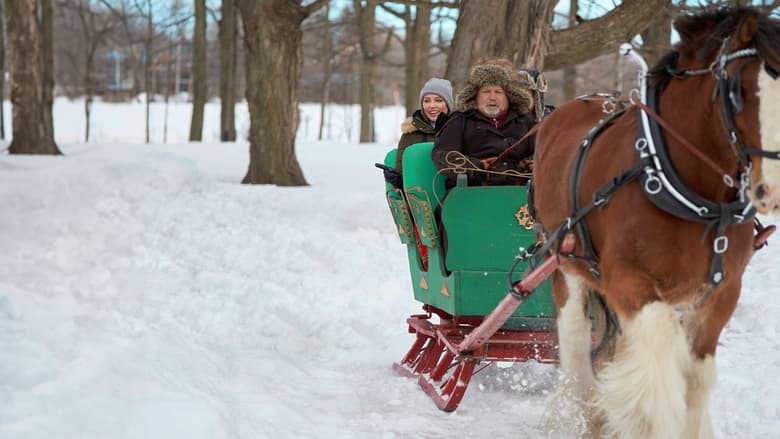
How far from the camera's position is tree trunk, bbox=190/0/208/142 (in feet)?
79.8

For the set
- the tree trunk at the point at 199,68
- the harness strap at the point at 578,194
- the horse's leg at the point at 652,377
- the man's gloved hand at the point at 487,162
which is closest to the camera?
the horse's leg at the point at 652,377

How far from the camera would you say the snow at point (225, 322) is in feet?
14.0

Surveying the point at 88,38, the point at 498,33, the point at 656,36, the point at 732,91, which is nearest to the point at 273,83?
the point at 498,33

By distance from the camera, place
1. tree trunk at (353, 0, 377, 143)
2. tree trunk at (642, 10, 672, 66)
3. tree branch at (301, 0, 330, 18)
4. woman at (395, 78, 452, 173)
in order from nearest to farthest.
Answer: woman at (395, 78, 452, 173) < tree branch at (301, 0, 330, 18) < tree trunk at (642, 10, 672, 66) < tree trunk at (353, 0, 377, 143)

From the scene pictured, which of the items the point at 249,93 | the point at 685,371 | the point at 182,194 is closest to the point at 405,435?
the point at 685,371

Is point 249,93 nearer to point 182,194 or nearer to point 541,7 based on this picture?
point 182,194

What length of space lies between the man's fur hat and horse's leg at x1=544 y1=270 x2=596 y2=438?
1402 millimetres

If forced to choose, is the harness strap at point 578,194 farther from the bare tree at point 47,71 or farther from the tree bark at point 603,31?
the bare tree at point 47,71

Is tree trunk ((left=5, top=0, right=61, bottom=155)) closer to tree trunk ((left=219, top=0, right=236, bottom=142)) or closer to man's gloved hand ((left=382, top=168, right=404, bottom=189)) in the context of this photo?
tree trunk ((left=219, top=0, right=236, bottom=142))

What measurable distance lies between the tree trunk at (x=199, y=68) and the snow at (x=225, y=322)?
10971 millimetres

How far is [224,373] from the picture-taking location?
551 cm

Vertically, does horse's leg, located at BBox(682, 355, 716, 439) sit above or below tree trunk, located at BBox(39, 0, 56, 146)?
below

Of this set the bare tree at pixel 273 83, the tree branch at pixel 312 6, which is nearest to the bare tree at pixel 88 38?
the bare tree at pixel 273 83

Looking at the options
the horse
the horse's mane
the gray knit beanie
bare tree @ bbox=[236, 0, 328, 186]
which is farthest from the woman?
bare tree @ bbox=[236, 0, 328, 186]
